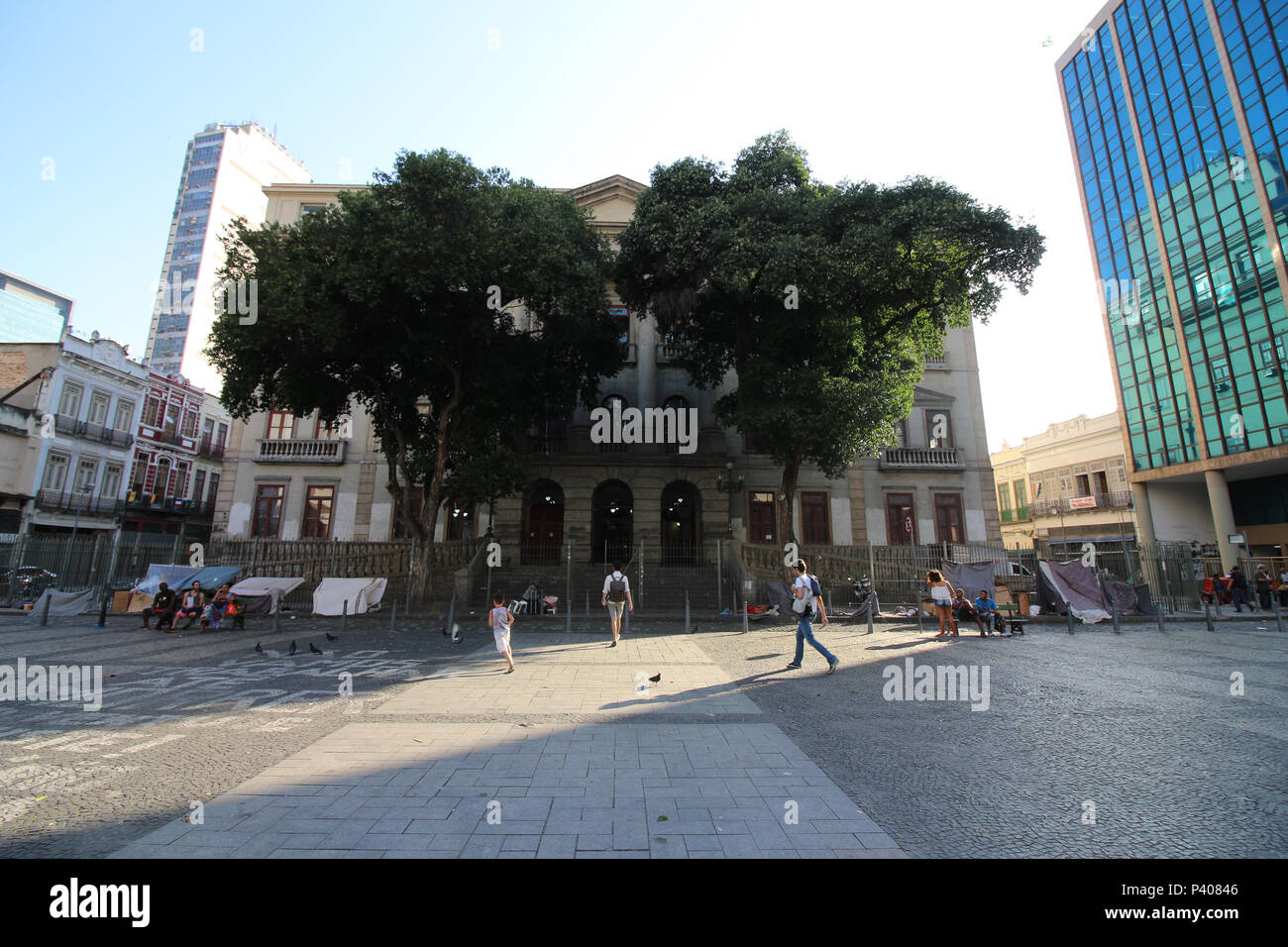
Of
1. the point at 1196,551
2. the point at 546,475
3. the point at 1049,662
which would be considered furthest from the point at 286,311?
the point at 1196,551

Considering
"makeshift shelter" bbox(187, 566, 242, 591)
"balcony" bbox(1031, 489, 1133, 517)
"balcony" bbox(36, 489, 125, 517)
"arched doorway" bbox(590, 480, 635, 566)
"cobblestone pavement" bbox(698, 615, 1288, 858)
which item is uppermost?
"balcony" bbox(1031, 489, 1133, 517)

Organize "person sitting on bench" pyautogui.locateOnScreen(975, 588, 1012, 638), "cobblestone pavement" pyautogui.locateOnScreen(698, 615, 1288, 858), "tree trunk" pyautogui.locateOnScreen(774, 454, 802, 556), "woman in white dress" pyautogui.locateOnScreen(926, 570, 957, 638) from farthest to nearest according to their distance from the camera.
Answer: "tree trunk" pyautogui.locateOnScreen(774, 454, 802, 556) → "person sitting on bench" pyautogui.locateOnScreen(975, 588, 1012, 638) → "woman in white dress" pyautogui.locateOnScreen(926, 570, 957, 638) → "cobblestone pavement" pyautogui.locateOnScreen(698, 615, 1288, 858)

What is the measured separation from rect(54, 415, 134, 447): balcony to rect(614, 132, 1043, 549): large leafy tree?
33.4 meters

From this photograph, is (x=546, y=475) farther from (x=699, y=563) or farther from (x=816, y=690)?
(x=816, y=690)

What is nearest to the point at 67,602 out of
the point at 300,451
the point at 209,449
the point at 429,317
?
the point at 300,451

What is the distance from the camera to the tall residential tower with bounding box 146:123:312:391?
58.5 meters

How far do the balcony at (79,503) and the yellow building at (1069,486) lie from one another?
57216 millimetres

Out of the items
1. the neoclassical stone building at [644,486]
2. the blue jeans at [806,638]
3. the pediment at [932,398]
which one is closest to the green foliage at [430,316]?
the neoclassical stone building at [644,486]

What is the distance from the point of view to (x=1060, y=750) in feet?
18.0

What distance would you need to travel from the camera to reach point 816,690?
8195 millimetres

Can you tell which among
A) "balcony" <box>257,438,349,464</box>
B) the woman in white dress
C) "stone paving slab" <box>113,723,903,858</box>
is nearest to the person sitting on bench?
the woman in white dress

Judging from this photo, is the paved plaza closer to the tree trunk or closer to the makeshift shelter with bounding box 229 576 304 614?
the makeshift shelter with bounding box 229 576 304 614

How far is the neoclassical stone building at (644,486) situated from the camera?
25.6 m
